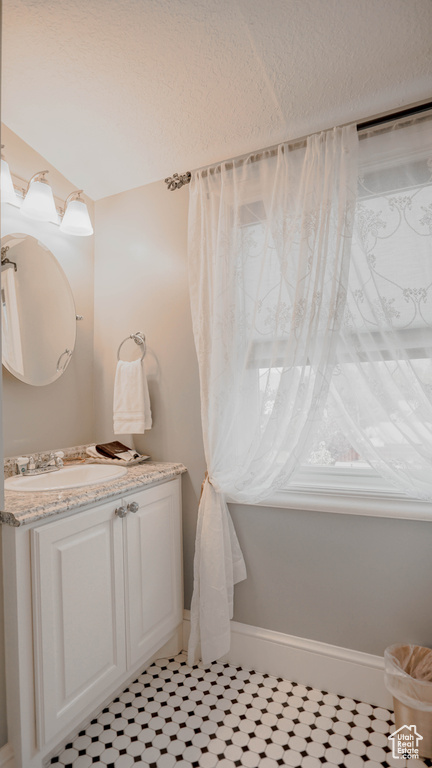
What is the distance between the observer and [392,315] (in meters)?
1.55

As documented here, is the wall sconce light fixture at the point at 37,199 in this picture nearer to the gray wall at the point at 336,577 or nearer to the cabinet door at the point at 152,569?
the cabinet door at the point at 152,569

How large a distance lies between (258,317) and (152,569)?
3.78 ft

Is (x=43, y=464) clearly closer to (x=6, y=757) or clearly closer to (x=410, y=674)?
(x=6, y=757)

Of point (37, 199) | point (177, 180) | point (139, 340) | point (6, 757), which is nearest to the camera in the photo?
point (6, 757)

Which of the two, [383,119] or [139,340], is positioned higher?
[383,119]

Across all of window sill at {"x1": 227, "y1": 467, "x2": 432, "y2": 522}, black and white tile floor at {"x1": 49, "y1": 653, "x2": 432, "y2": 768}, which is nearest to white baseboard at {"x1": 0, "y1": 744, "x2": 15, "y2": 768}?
black and white tile floor at {"x1": 49, "y1": 653, "x2": 432, "y2": 768}

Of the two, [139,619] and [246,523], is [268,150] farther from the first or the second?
[139,619]

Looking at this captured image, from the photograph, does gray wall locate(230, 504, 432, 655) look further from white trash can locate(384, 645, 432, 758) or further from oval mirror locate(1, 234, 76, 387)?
oval mirror locate(1, 234, 76, 387)

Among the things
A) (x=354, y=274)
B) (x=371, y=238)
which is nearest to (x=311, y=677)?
(x=354, y=274)

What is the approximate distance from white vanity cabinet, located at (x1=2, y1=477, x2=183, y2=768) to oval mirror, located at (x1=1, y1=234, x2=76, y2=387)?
76 cm

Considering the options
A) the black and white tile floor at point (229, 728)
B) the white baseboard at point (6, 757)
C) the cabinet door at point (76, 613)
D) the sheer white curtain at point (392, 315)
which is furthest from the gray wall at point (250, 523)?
the white baseboard at point (6, 757)

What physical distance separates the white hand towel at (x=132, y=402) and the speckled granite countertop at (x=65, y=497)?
25 cm

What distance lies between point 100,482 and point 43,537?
13.5 inches
